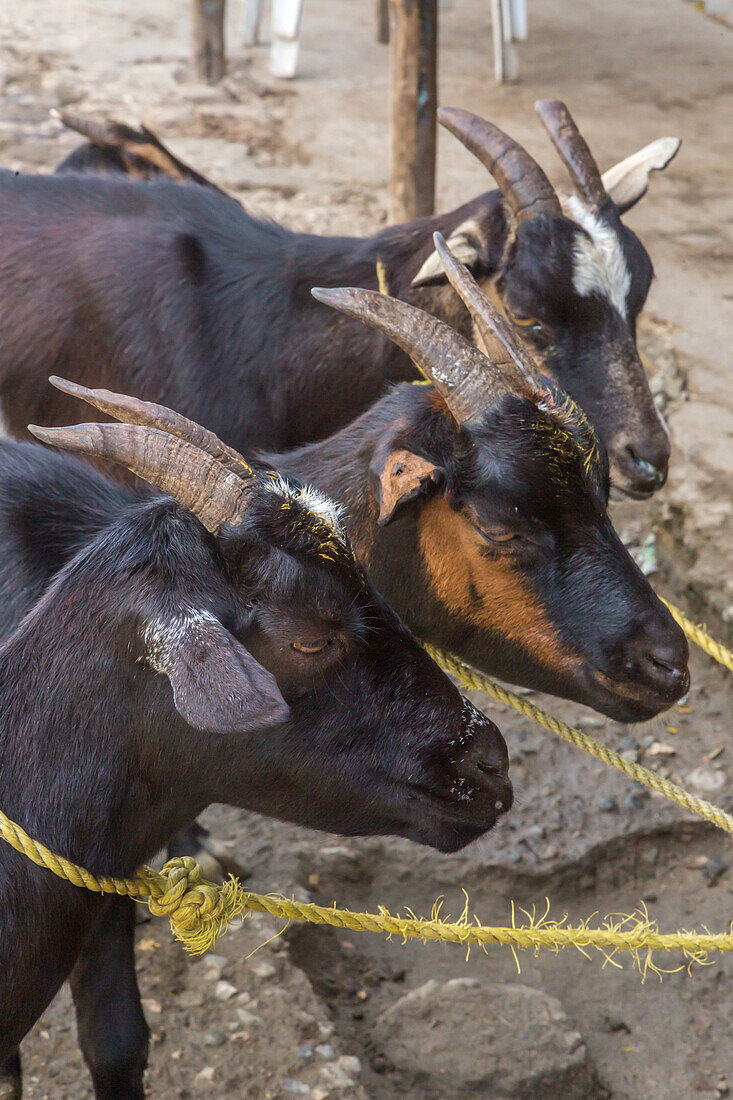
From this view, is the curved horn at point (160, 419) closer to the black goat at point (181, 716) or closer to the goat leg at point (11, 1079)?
the black goat at point (181, 716)

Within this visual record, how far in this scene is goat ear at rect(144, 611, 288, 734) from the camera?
1.89 meters

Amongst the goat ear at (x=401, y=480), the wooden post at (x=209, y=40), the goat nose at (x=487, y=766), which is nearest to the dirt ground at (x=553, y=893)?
the goat nose at (x=487, y=766)

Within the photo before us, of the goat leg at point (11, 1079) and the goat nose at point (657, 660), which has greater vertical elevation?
the goat nose at point (657, 660)

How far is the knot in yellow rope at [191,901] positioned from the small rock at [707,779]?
233 cm

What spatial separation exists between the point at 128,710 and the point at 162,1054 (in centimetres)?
145

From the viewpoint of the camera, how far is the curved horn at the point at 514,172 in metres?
3.94

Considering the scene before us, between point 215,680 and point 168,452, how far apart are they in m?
0.53

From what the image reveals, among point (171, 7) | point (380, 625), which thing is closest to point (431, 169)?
point (380, 625)

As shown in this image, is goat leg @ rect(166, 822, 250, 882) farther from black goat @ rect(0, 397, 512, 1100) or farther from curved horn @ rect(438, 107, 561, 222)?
curved horn @ rect(438, 107, 561, 222)

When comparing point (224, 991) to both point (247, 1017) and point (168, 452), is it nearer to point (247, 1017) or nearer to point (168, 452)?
point (247, 1017)

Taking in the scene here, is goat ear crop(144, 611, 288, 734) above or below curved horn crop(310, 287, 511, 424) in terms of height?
below

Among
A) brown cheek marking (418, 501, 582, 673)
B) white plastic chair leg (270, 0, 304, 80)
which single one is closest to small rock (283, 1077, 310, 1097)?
brown cheek marking (418, 501, 582, 673)

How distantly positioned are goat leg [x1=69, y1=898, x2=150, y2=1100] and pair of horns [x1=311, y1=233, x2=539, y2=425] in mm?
1585

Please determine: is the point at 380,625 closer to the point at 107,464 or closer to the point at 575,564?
the point at 575,564
